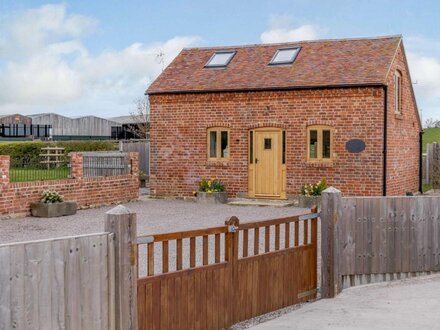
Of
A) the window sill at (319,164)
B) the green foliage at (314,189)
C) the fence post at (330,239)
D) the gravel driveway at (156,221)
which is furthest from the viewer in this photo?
the window sill at (319,164)

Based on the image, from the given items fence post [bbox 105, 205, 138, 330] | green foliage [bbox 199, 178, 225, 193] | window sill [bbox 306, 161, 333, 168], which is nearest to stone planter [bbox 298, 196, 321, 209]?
window sill [bbox 306, 161, 333, 168]

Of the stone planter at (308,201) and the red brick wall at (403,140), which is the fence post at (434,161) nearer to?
the red brick wall at (403,140)

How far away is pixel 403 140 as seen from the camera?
2406 cm

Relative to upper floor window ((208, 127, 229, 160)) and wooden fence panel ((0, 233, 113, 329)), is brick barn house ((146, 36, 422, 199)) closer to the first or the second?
upper floor window ((208, 127, 229, 160))

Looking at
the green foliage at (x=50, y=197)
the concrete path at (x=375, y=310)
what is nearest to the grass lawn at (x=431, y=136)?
the green foliage at (x=50, y=197)

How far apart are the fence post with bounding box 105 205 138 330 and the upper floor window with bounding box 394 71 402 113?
→ 18.4 metres

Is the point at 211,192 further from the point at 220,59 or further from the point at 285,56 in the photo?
the point at 285,56

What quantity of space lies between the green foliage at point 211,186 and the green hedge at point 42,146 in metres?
12.6

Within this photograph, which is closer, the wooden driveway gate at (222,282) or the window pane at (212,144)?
the wooden driveway gate at (222,282)

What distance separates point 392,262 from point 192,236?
163 inches

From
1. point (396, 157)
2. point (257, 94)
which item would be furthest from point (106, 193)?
point (396, 157)

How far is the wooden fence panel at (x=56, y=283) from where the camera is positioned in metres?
5.01

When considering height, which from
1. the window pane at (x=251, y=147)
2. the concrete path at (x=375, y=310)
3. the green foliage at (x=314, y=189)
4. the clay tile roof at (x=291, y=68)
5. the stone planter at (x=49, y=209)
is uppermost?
the clay tile roof at (x=291, y=68)

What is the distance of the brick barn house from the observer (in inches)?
846
